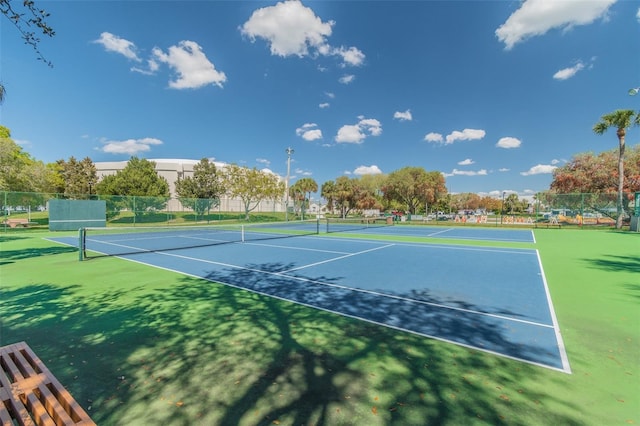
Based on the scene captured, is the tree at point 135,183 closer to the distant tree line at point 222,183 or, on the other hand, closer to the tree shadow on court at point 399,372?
the distant tree line at point 222,183

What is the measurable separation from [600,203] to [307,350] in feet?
130

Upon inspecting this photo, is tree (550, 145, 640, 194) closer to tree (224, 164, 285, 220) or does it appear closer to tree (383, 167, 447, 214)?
tree (383, 167, 447, 214)

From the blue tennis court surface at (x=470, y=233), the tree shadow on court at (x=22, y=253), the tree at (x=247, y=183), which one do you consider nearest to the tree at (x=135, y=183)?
the tree at (x=247, y=183)

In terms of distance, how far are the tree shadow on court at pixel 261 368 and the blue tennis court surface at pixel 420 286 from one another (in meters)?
0.23

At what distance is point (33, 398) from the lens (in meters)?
2.28

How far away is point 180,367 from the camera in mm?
3412

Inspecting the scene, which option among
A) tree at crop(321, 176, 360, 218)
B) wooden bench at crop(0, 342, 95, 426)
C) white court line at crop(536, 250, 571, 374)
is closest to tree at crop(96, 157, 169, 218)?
tree at crop(321, 176, 360, 218)

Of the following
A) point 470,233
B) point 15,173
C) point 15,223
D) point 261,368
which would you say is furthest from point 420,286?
point 15,173

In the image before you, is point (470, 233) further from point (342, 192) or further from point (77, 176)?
point (77, 176)

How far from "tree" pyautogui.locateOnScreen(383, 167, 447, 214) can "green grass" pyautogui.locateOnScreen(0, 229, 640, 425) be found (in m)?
47.3

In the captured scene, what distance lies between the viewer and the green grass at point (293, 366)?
2.69 metres

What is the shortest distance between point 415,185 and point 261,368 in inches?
2064

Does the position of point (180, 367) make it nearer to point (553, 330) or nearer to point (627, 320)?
point (553, 330)

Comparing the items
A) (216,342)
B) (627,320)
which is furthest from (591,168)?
(216,342)
